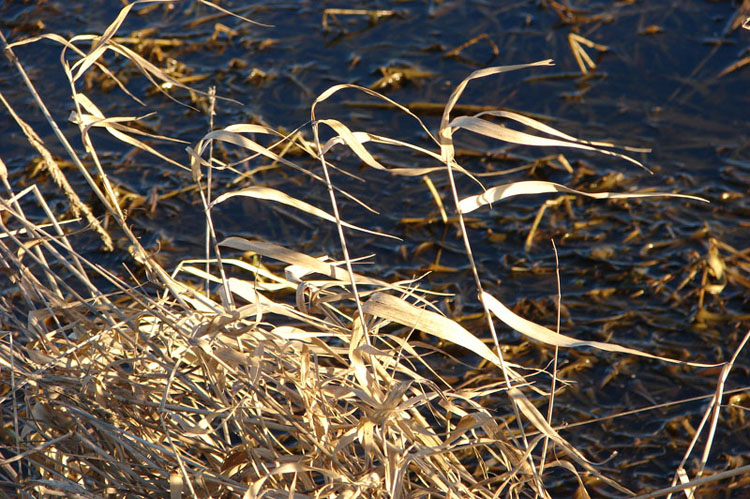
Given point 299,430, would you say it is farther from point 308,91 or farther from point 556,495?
point 308,91

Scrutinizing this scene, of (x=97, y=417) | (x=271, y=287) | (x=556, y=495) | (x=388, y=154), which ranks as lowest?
(x=556, y=495)

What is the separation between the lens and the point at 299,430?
0.92 metres

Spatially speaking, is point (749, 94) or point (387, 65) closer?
point (749, 94)

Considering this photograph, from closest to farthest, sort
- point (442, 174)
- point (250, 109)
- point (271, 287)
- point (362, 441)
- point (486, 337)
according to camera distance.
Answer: point (362, 441), point (271, 287), point (486, 337), point (442, 174), point (250, 109)

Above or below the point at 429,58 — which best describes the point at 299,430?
above

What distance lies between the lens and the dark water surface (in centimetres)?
164

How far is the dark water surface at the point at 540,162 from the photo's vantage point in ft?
5.40

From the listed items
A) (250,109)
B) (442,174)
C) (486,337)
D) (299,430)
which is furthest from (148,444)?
(250,109)

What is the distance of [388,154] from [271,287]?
1.33 m

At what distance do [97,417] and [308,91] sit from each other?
1.68m

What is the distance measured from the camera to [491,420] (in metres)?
0.87

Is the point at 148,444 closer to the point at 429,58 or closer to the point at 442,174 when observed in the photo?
the point at 442,174

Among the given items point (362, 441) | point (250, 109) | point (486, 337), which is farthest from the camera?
point (250, 109)

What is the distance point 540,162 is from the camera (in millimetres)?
2188
